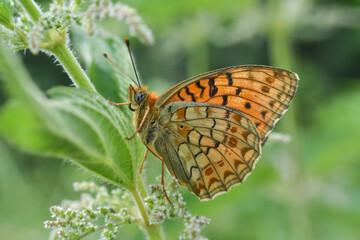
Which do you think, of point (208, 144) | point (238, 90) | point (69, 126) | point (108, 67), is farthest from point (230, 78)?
point (69, 126)

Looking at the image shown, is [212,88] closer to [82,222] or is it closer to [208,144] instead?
[208,144]

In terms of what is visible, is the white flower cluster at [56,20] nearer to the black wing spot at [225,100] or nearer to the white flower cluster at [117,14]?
the white flower cluster at [117,14]

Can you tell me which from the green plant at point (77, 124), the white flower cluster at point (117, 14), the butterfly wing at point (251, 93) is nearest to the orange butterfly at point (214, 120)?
the butterfly wing at point (251, 93)

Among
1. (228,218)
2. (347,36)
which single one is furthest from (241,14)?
(347,36)

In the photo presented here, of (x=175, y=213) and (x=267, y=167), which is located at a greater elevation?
(x=267, y=167)

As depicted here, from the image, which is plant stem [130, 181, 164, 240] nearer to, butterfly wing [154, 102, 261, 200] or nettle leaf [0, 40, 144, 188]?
nettle leaf [0, 40, 144, 188]

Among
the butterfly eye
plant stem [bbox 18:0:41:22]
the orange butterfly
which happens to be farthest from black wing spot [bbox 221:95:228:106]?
plant stem [bbox 18:0:41:22]
